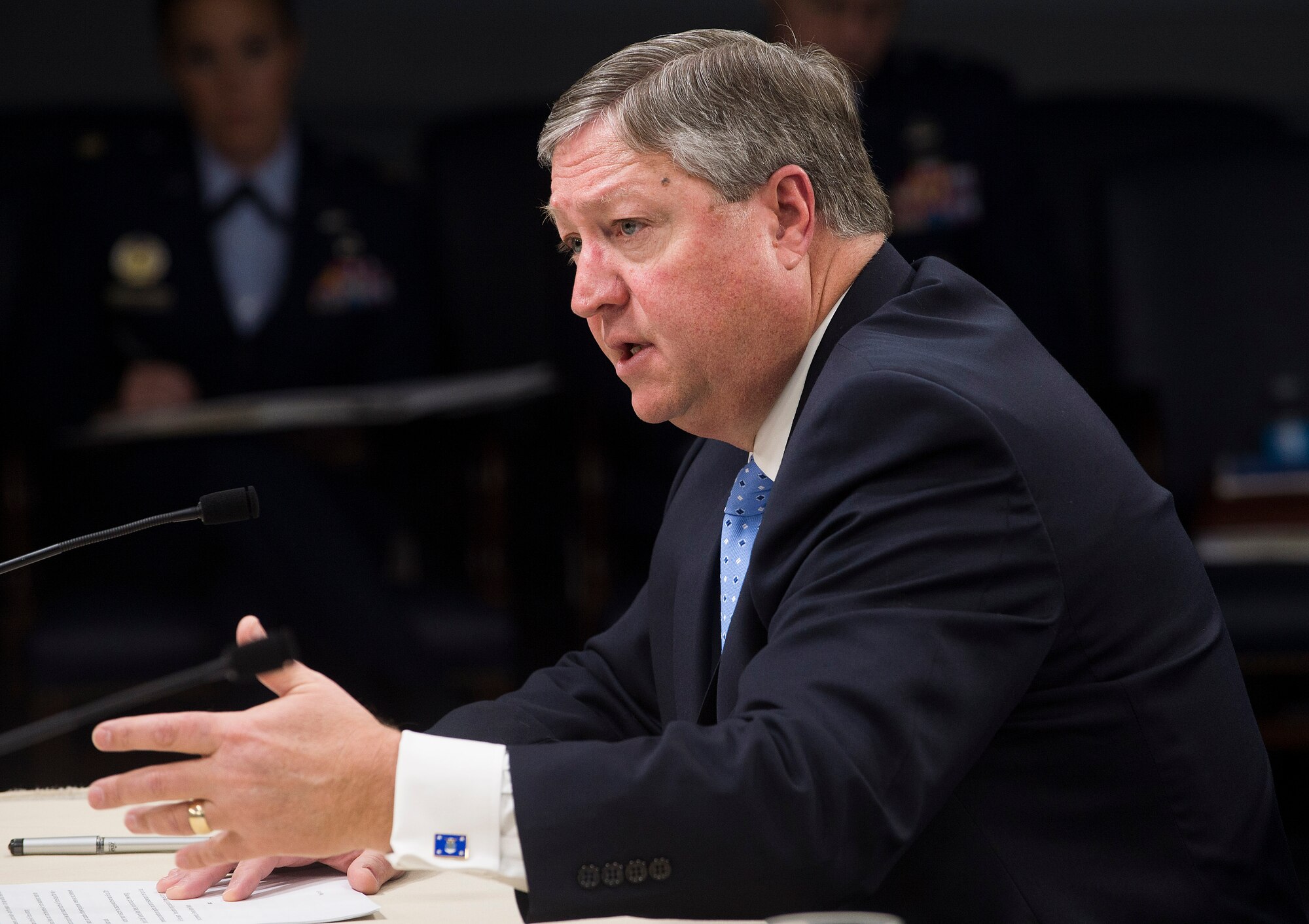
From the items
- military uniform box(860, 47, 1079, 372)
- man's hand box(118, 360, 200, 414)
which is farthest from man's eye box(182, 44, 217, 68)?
military uniform box(860, 47, 1079, 372)

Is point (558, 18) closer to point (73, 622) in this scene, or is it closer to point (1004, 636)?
point (73, 622)

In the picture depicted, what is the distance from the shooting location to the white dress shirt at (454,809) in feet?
3.15

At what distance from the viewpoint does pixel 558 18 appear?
12.7 feet

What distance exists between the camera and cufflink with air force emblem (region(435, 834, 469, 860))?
961 mm

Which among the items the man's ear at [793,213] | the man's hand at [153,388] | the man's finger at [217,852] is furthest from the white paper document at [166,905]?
the man's hand at [153,388]

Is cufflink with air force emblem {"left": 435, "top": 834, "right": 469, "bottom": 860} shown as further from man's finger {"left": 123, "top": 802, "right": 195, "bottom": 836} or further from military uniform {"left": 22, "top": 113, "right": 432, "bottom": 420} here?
military uniform {"left": 22, "top": 113, "right": 432, "bottom": 420}

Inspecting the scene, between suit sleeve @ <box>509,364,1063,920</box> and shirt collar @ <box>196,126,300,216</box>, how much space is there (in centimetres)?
213

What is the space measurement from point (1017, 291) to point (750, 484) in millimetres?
1772

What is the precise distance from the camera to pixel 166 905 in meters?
1.11

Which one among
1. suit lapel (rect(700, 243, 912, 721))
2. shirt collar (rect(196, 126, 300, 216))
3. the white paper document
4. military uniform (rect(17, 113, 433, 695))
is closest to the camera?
the white paper document

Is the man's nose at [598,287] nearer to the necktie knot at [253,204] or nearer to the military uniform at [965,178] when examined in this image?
the military uniform at [965,178]

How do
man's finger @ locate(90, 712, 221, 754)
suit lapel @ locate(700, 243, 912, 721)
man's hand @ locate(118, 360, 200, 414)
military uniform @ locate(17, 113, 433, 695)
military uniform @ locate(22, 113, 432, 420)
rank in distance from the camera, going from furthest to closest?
military uniform @ locate(22, 113, 432, 420) < man's hand @ locate(118, 360, 200, 414) < military uniform @ locate(17, 113, 433, 695) < suit lapel @ locate(700, 243, 912, 721) < man's finger @ locate(90, 712, 221, 754)

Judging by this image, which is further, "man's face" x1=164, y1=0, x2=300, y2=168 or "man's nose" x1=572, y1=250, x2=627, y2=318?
"man's face" x1=164, y1=0, x2=300, y2=168

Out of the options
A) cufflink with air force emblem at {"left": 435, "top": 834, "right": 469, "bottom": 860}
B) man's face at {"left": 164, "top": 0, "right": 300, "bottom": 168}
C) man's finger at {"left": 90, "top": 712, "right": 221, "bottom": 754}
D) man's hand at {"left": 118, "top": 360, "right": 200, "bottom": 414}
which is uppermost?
man's face at {"left": 164, "top": 0, "right": 300, "bottom": 168}
